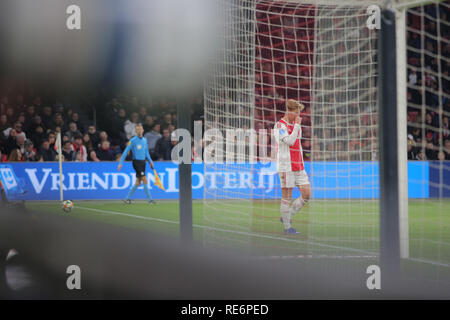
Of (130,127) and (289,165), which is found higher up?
(130,127)

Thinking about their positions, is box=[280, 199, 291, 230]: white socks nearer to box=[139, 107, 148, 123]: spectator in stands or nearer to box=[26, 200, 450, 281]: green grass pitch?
box=[26, 200, 450, 281]: green grass pitch

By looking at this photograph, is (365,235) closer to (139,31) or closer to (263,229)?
(263,229)

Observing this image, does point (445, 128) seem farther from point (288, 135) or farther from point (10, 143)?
point (10, 143)

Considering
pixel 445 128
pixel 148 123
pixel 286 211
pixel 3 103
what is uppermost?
pixel 3 103

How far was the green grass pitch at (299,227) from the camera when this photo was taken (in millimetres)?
5090

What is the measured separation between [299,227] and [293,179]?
4.76ft

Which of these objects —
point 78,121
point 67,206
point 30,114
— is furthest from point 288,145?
point 78,121

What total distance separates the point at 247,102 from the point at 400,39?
5.34ft

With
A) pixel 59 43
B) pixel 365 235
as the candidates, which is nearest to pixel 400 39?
pixel 365 235

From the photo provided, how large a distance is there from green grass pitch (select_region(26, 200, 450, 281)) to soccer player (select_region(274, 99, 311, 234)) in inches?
15.3

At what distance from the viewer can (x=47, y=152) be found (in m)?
11.9

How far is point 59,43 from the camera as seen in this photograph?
18.0 m

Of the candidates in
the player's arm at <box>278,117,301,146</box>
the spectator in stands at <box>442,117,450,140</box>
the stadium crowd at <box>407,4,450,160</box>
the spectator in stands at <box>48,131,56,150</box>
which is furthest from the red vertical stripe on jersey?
the spectator in stands at <box>48,131,56,150</box>

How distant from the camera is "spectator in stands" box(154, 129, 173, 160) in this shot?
42.0 ft
